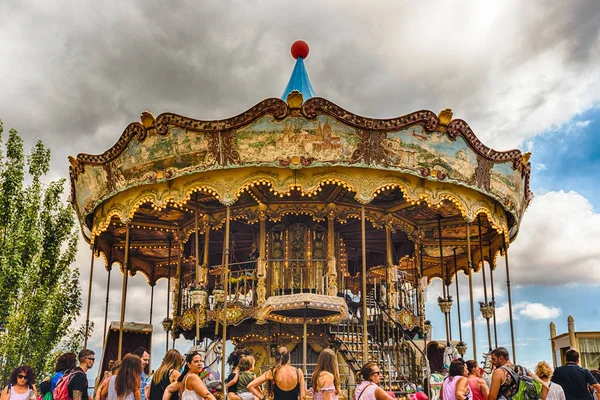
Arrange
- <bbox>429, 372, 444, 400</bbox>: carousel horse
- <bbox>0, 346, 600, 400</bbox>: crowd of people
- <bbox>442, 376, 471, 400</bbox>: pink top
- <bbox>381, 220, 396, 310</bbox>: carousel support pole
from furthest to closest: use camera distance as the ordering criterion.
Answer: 1. <bbox>381, 220, 396, 310</bbox>: carousel support pole
2. <bbox>429, 372, 444, 400</bbox>: carousel horse
3. <bbox>442, 376, 471, 400</bbox>: pink top
4. <bbox>0, 346, 600, 400</bbox>: crowd of people

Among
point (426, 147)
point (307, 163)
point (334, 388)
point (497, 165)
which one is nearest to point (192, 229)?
point (307, 163)

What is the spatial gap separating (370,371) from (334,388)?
20.5 inches

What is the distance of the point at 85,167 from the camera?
17.0 meters

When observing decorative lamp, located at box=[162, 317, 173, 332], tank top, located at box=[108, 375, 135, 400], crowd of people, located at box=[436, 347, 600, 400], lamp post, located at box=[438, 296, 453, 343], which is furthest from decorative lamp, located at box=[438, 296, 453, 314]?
tank top, located at box=[108, 375, 135, 400]

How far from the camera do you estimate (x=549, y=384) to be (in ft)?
27.5

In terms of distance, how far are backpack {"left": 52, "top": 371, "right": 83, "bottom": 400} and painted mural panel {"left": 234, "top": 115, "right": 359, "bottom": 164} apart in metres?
8.00

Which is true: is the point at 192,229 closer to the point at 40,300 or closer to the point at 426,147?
the point at 426,147

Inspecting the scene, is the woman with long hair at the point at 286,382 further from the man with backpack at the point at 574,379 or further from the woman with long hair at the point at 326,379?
the man with backpack at the point at 574,379

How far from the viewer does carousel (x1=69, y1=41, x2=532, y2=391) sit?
15.0 metres

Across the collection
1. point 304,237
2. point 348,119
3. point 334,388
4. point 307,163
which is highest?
point 348,119

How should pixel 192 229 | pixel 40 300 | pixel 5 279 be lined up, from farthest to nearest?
pixel 40 300
pixel 5 279
pixel 192 229

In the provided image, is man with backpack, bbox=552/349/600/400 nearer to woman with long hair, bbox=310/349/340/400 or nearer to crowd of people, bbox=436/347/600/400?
crowd of people, bbox=436/347/600/400

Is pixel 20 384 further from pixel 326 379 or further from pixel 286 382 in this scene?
pixel 326 379

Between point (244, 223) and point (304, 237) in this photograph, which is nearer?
point (304, 237)
